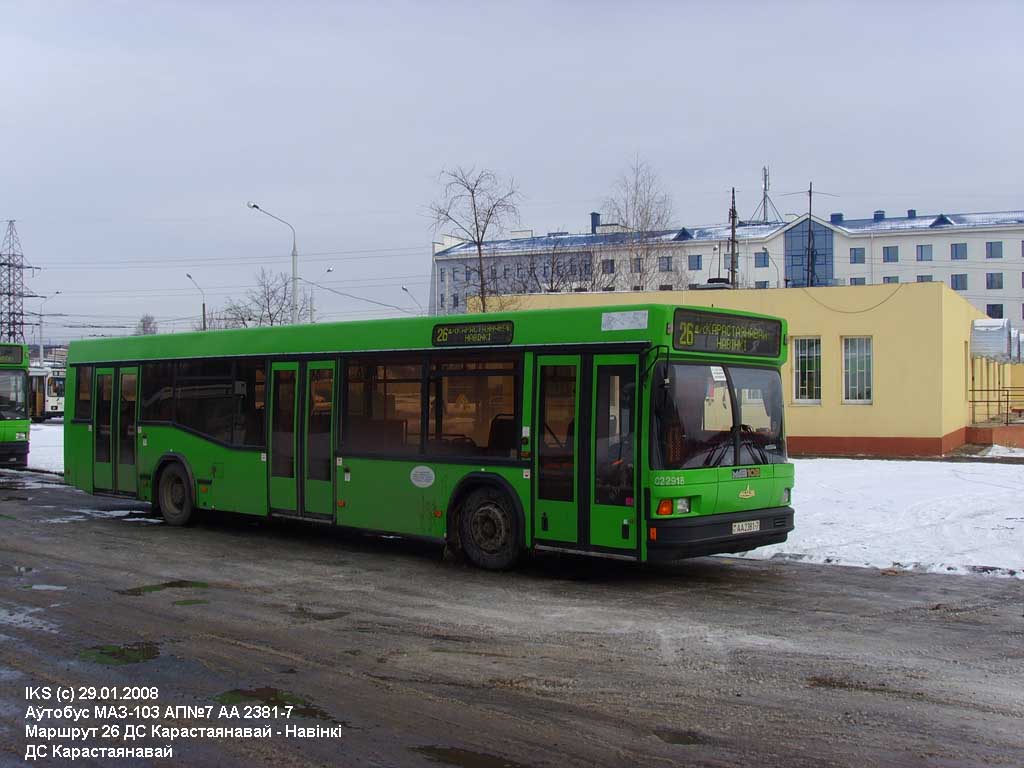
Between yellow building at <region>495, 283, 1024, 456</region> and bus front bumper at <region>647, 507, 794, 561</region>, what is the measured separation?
17359 millimetres

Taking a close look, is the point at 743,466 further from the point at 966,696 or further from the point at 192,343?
the point at 192,343

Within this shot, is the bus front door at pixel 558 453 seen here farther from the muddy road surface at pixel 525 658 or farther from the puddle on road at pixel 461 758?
the puddle on road at pixel 461 758

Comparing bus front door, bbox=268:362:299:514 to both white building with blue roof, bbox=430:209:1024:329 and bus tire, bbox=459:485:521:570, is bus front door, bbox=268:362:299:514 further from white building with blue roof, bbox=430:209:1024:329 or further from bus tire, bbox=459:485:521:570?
white building with blue roof, bbox=430:209:1024:329

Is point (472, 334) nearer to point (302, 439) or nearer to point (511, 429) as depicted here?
point (511, 429)

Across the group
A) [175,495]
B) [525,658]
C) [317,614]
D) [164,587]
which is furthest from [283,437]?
[525,658]

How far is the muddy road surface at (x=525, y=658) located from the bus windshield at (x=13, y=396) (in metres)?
13.1

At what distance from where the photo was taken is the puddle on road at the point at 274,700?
19.4 feet

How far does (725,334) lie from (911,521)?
513 cm

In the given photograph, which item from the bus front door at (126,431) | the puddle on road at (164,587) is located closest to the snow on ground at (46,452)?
the bus front door at (126,431)

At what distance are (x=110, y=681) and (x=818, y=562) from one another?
7987mm

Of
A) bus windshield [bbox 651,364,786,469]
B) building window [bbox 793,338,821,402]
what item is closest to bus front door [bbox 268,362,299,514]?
bus windshield [bbox 651,364,786,469]

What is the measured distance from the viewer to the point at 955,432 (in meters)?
28.4

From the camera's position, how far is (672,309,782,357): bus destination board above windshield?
10039 millimetres

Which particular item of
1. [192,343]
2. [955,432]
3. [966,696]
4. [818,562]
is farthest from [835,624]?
[955,432]
